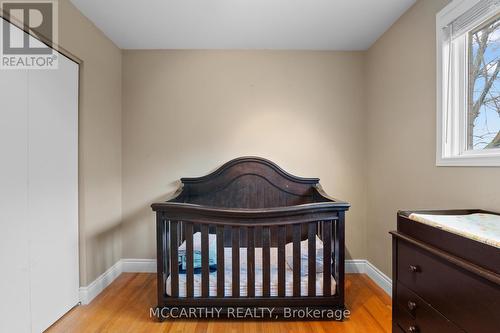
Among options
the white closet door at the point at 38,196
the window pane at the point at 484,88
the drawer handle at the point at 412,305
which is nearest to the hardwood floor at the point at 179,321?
the white closet door at the point at 38,196

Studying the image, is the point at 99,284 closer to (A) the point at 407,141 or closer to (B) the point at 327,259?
(B) the point at 327,259

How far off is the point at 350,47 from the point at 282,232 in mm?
1984

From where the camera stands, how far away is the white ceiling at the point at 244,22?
6.07 ft

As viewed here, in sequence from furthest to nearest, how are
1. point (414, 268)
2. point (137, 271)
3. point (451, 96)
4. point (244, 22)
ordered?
point (137, 271) → point (244, 22) → point (451, 96) → point (414, 268)

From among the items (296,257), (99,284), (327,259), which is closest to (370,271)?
(327,259)

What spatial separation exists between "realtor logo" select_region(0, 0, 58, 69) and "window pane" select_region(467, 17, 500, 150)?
2.62 metres

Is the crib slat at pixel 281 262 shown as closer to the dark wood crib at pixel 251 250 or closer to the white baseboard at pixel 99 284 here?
the dark wood crib at pixel 251 250

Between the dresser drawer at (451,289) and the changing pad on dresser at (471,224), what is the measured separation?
12 cm

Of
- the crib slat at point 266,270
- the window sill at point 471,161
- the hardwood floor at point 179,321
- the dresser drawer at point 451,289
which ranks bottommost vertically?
the hardwood floor at point 179,321

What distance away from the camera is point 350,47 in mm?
2523

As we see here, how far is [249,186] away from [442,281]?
A: 1.76m

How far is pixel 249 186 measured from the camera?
2531 millimetres

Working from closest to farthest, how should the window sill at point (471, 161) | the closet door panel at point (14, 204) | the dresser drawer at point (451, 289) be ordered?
the dresser drawer at point (451, 289), the window sill at point (471, 161), the closet door panel at point (14, 204)

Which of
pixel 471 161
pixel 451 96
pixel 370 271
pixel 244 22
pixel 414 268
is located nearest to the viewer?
pixel 414 268
